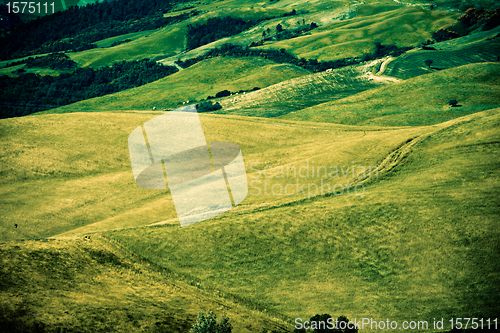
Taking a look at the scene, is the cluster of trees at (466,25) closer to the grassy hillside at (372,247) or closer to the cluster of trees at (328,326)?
the grassy hillside at (372,247)

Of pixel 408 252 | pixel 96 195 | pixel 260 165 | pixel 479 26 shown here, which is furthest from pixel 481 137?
pixel 479 26

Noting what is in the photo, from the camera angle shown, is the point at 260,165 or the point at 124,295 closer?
the point at 124,295

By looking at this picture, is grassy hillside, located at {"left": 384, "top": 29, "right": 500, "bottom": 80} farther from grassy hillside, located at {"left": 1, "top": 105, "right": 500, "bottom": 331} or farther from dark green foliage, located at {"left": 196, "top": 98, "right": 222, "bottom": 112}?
grassy hillside, located at {"left": 1, "top": 105, "right": 500, "bottom": 331}

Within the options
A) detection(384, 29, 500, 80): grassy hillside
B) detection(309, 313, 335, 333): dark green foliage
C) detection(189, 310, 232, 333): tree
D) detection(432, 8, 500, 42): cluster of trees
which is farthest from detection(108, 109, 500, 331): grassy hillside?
detection(432, 8, 500, 42): cluster of trees

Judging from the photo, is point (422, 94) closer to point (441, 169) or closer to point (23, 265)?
point (441, 169)

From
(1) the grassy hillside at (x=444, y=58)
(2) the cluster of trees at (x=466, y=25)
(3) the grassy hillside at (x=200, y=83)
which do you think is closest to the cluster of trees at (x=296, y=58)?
(3) the grassy hillside at (x=200, y=83)

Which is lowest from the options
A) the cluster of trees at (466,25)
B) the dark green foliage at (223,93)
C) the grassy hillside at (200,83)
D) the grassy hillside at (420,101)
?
the grassy hillside at (420,101)

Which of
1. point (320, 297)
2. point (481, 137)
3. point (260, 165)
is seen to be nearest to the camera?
point (320, 297)
